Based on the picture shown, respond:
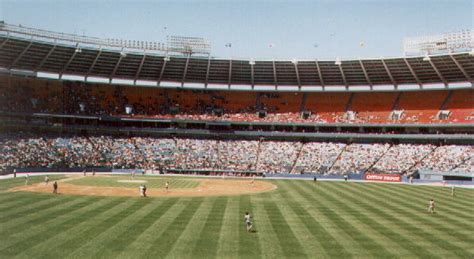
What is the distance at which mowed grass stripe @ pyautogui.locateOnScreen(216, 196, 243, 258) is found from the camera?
22431 mm

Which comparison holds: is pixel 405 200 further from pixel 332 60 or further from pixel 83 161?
pixel 83 161

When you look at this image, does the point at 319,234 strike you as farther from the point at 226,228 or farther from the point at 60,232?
the point at 60,232

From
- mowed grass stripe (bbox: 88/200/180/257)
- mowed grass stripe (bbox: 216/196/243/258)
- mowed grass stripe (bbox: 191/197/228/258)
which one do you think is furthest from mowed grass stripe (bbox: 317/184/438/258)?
mowed grass stripe (bbox: 88/200/180/257)

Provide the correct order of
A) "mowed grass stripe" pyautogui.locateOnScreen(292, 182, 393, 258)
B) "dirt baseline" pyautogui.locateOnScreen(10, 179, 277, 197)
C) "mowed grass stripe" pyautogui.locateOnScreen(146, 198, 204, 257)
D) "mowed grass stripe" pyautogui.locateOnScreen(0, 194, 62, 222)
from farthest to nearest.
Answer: "dirt baseline" pyautogui.locateOnScreen(10, 179, 277, 197), "mowed grass stripe" pyautogui.locateOnScreen(0, 194, 62, 222), "mowed grass stripe" pyautogui.locateOnScreen(292, 182, 393, 258), "mowed grass stripe" pyautogui.locateOnScreen(146, 198, 204, 257)

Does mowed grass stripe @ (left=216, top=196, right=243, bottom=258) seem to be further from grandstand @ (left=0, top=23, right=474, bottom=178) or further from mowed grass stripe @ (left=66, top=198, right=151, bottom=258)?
grandstand @ (left=0, top=23, right=474, bottom=178)

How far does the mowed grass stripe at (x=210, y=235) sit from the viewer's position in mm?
22203

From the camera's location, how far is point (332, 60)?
78.0 meters

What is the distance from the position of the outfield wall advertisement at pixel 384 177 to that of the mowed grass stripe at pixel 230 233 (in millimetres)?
37891

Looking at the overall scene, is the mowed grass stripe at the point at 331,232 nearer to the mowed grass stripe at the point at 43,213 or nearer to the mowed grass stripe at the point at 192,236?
the mowed grass stripe at the point at 192,236

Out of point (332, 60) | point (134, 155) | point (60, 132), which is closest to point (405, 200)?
point (332, 60)

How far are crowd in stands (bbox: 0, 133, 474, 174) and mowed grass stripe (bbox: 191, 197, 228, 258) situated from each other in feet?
131

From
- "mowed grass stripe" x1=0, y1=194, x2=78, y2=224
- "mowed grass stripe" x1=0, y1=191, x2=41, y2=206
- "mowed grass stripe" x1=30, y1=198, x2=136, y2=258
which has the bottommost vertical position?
"mowed grass stripe" x1=30, y1=198, x2=136, y2=258

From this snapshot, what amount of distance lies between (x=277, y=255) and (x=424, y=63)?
63.5 metres

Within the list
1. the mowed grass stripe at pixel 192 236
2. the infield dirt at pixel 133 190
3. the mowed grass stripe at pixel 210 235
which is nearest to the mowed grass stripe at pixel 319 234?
the mowed grass stripe at pixel 210 235
